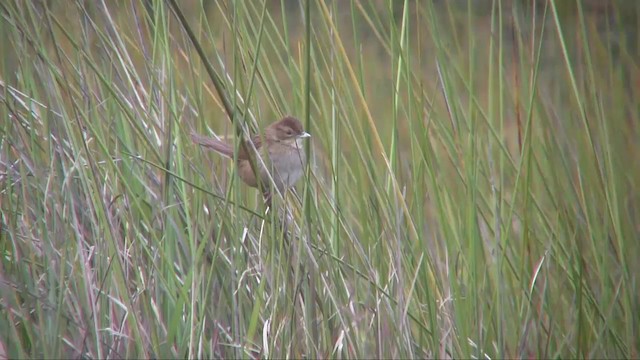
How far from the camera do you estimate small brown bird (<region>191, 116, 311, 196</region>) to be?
8.01 feet

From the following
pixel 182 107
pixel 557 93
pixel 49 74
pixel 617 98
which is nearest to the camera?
pixel 49 74

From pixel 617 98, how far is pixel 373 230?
2.68 feet

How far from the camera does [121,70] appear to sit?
2.22 m

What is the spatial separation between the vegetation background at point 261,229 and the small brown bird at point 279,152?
0.06 m

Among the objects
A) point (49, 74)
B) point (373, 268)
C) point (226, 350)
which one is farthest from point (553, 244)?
point (49, 74)

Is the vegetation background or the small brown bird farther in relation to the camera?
the small brown bird

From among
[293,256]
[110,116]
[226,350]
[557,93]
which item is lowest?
[226,350]

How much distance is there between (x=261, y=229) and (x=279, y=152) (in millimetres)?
724

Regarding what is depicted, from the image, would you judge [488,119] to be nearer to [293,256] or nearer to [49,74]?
[293,256]

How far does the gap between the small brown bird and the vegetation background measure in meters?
0.06

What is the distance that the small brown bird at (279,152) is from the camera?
2441 mm

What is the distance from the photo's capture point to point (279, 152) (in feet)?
9.39

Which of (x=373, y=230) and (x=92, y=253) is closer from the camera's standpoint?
(x=92, y=253)

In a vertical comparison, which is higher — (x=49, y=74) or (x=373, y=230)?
(x=49, y=74)
